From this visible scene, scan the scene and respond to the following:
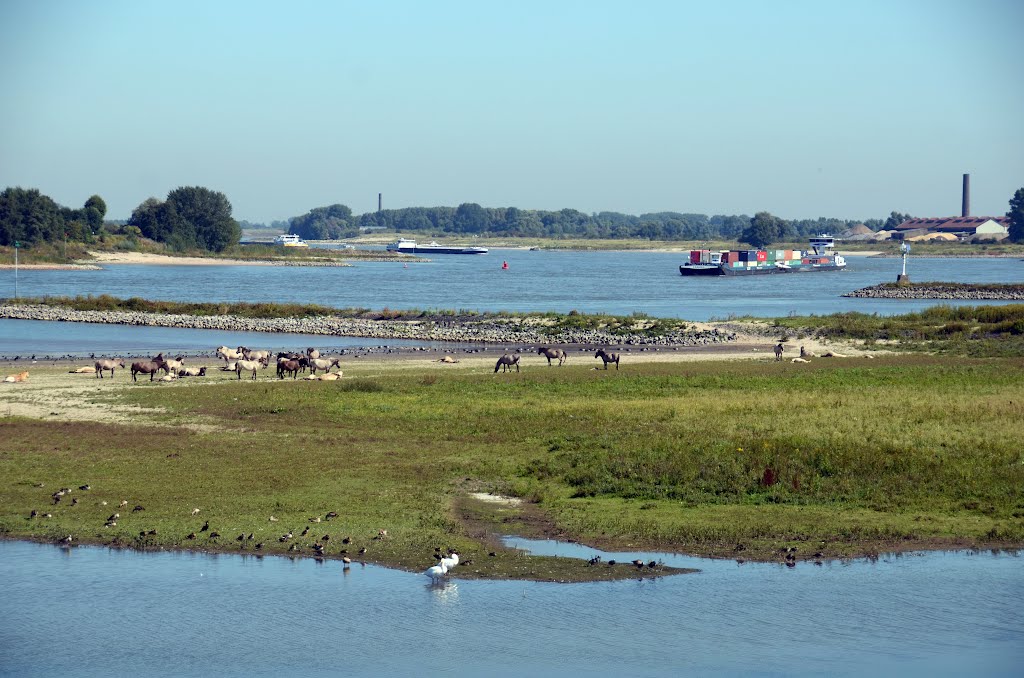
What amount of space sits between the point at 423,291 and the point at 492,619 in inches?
3932

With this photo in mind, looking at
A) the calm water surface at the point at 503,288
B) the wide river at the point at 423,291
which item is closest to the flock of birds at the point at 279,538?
the wide river at the point at 423,291

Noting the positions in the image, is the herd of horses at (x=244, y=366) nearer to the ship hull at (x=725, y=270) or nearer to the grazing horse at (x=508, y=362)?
the grazing horse at (x=508, y=362)

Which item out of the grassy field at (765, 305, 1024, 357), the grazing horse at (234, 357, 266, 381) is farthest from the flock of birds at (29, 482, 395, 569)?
the grassy field at (765, 305, 1024, 357)

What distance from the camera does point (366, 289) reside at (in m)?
118

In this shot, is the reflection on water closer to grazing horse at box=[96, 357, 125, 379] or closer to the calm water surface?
grazing horse at box=[96, 357, 125, 379]

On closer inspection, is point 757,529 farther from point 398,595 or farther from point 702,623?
point 398,595

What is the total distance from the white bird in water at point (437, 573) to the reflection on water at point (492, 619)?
0.15 m

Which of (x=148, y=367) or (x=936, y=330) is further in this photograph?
(x=936, y=330)

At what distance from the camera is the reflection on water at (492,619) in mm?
13781

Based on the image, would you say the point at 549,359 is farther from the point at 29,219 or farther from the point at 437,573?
the point at 29,219

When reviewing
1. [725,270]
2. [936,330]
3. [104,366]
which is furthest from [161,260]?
[104,366]

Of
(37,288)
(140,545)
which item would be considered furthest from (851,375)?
(37,288)

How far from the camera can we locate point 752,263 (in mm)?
162875

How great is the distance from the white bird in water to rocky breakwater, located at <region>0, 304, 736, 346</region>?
3948 centimetres
